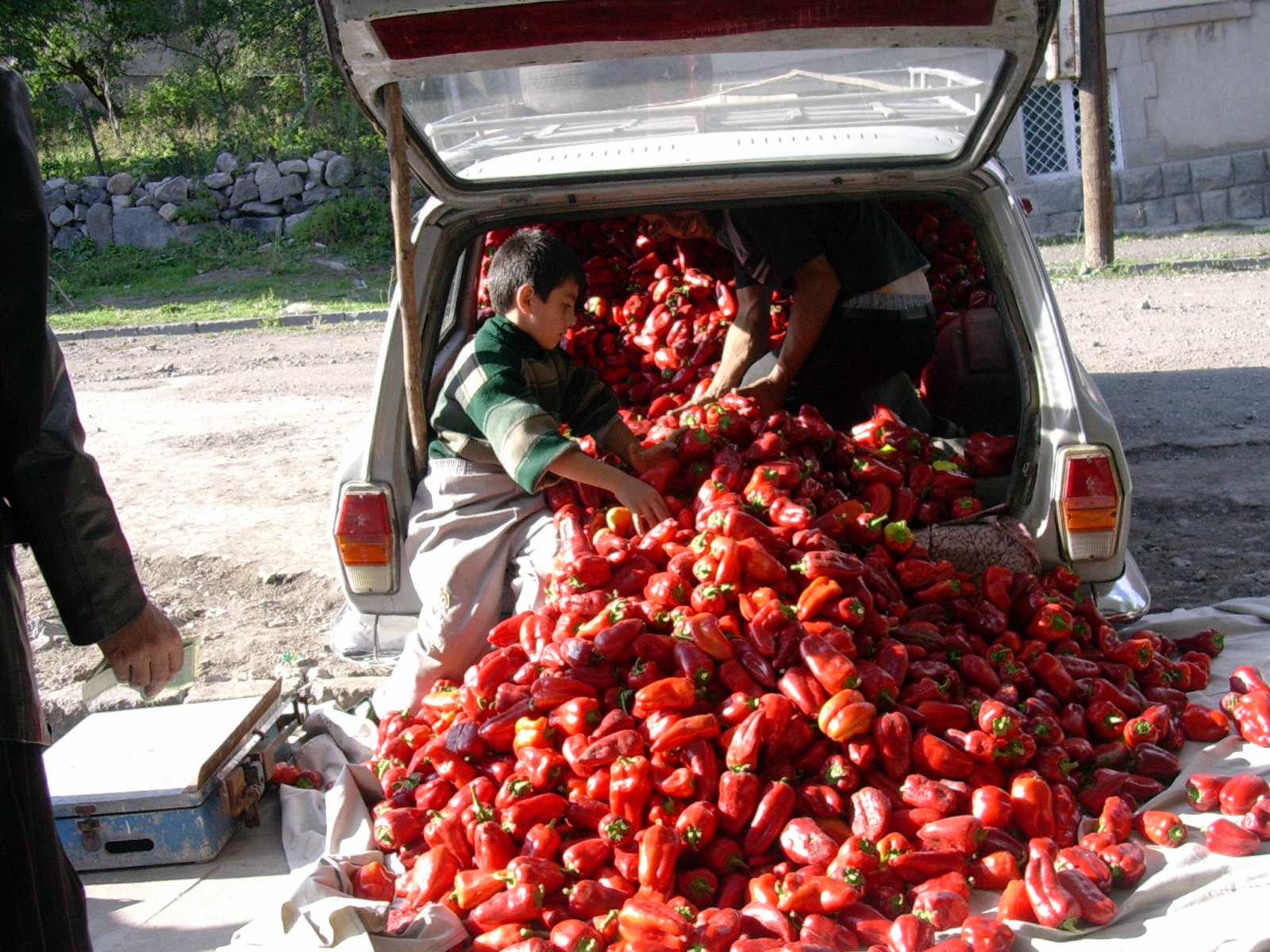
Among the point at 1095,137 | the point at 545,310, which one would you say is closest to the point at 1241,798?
the point at 545,310

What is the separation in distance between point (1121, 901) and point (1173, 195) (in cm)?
1607

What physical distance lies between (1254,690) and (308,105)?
20067 millimetres

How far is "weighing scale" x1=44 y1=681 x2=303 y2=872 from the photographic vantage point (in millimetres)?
3094

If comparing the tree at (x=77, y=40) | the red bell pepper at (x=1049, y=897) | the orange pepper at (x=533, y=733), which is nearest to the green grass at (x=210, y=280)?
the tree at (x=77, y=40)

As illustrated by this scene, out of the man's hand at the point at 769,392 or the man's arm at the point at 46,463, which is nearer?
the man's arm at the point at 46,463

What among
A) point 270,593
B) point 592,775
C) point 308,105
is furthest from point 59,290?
point 592,775

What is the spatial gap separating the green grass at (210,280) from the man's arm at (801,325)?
10.2 metres

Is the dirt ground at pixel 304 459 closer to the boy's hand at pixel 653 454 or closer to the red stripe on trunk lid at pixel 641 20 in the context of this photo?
the boy's hand at pixel 653 454

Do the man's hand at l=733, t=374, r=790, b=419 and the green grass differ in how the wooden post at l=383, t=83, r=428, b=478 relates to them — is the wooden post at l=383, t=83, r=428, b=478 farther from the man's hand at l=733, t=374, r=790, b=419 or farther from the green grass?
the green grass

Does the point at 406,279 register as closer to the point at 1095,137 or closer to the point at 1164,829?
the point at 1164,829

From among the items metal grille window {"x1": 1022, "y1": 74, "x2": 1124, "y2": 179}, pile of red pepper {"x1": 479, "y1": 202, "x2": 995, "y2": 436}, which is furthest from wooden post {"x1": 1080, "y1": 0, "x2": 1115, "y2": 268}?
pile of red pepper {"x1": 479, "y1": 202, "x2": 995, "y2": 436}

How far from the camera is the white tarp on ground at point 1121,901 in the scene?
231 centimetres

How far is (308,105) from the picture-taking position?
20250mm

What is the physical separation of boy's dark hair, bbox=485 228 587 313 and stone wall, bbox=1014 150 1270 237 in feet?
45.5
